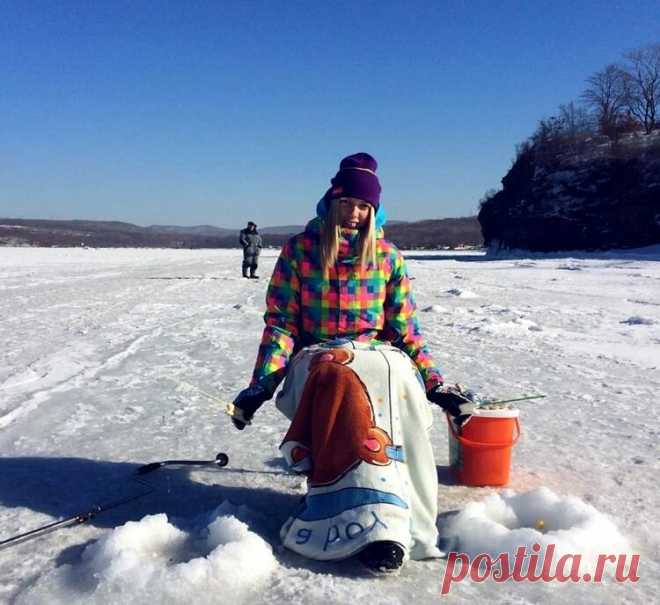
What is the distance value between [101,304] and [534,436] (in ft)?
29.0

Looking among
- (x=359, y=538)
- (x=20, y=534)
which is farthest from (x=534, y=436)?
(x=20, y=534)

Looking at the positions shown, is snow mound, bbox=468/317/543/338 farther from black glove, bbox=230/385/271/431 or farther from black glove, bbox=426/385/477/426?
black glove, bbox=230/385/271/431

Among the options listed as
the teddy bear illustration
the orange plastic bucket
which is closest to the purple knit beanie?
the teddy bear illustration

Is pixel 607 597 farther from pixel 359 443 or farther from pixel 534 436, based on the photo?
pixel 534 436

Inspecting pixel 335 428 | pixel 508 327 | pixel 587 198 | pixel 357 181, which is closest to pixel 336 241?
pixel 357 181

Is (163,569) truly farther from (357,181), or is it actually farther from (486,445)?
(357,181)

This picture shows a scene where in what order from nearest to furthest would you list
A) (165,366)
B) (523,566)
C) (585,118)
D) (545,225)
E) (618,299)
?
(523,566) → (165,366) → (618,299) → (545,225) → (585,118)

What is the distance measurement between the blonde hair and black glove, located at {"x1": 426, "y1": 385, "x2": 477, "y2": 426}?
628mm

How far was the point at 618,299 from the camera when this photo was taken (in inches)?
465

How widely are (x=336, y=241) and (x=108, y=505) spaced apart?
4.97 ft

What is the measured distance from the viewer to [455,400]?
2.64 metres

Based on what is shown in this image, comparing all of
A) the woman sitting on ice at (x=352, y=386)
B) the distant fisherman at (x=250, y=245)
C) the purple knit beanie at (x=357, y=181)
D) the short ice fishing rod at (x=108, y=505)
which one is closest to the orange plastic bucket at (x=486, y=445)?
the woman sitting on ice at (x=352, y=386)

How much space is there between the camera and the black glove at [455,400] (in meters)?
2.63

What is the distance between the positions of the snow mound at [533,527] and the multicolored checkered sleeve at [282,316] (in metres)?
0.98
